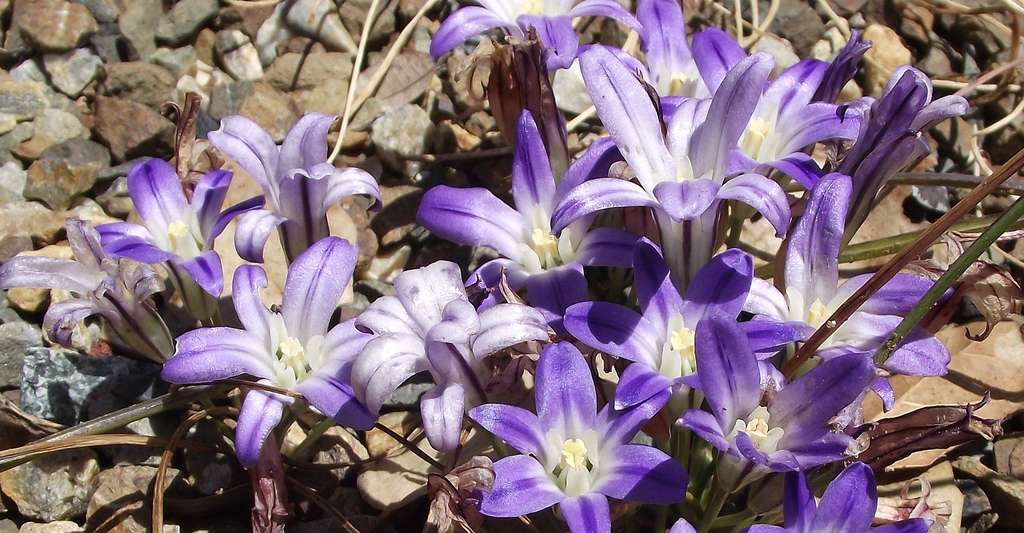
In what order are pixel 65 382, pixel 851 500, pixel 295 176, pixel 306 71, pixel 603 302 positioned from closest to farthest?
pixel 851 500 → pixel 603 302 → pixel 295 176 → pixel 65 382 → pixel 306 71

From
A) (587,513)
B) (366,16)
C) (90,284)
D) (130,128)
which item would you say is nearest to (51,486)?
(90,284)

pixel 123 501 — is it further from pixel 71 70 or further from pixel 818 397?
pixel 818 397

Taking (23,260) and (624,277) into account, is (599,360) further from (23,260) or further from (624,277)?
(23,260)

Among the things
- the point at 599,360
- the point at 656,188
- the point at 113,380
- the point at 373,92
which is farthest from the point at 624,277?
the point at 113,380

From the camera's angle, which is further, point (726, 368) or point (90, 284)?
point (90, 284)

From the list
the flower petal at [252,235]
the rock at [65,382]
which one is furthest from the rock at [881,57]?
the rock at [65,382]

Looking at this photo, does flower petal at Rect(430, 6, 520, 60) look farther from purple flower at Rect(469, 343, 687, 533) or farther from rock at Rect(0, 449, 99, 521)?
rock at Rect(0, 449, 99, 521)
